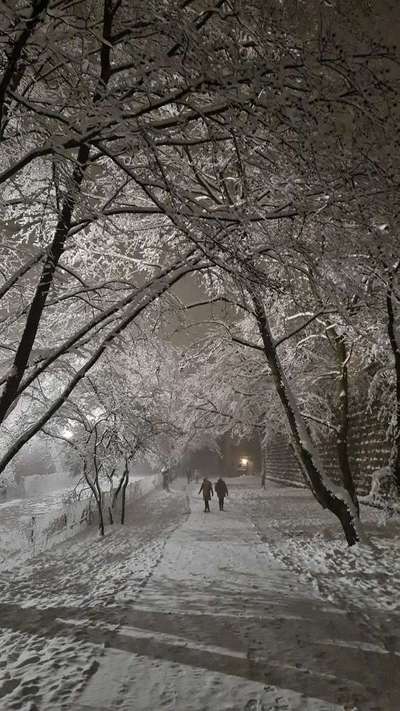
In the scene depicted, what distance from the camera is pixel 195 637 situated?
201 inches

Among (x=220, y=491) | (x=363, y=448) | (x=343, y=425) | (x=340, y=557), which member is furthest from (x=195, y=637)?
(x=363, y=448)

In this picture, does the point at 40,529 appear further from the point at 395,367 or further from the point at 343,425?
the point at 395,367

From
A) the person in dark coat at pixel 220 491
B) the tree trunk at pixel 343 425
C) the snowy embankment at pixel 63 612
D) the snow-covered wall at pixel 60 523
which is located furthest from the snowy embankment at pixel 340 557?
the snow-covered wall at pixel 60 523

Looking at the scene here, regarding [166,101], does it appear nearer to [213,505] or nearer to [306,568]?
[306,568]

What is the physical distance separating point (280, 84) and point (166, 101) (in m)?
0.97

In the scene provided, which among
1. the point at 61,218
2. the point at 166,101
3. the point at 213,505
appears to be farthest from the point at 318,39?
the point at 213,505

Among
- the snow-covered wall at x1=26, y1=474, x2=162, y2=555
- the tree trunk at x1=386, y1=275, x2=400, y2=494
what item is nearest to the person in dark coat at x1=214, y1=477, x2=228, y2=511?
the snow-covered wall at x1=26, y1=474, x2=162, y2=555

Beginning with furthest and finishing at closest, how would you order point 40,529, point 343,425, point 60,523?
1. point 60,523
2. point 40,529
3. point 343,425

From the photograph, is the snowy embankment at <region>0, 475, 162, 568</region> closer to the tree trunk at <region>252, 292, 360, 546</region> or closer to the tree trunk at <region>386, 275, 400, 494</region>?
the tree trunk at <region>252, 292, 360, 546</region>

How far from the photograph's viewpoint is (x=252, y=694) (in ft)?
12.5

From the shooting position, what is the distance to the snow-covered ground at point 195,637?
12.5 ft

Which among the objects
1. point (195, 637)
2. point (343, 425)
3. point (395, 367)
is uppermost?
point (395, 367)

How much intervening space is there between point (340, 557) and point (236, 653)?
485 cm

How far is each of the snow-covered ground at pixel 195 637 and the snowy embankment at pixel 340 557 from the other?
0.29 ft
